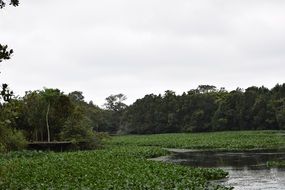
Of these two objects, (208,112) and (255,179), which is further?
(208,112)

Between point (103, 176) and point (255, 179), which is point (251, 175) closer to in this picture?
point (255, 179)

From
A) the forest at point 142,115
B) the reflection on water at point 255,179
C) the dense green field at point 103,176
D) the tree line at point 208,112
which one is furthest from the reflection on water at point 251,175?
the tree line at point 208,112

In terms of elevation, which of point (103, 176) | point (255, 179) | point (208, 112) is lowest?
point (255, 179)

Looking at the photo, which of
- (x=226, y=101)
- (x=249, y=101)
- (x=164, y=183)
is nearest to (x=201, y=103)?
(x=226, y=101)

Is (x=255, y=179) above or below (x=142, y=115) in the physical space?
below

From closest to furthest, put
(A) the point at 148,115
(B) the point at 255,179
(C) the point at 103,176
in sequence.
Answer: (C) the point at 103,176 < (B) the point at 255,179 < (A) the point at 148,115

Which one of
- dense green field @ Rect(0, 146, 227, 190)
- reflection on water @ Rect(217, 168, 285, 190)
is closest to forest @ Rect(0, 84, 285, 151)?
dense green field @ Rect(0, 146, 227, 190)

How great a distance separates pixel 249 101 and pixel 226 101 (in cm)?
603

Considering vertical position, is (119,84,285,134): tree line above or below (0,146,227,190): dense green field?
above

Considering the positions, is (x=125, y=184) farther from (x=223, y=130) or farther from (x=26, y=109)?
(x=223, y=130)

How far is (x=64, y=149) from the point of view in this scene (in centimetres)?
A: 4831

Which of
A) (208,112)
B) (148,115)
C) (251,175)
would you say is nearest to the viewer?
(251,175)

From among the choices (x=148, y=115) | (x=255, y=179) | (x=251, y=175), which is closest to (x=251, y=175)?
(x=251, y=175)

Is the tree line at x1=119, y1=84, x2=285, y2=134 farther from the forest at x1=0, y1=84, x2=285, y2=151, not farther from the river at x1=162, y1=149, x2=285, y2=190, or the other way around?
the river at x1=162, y1=149, x2=285, y2=190
